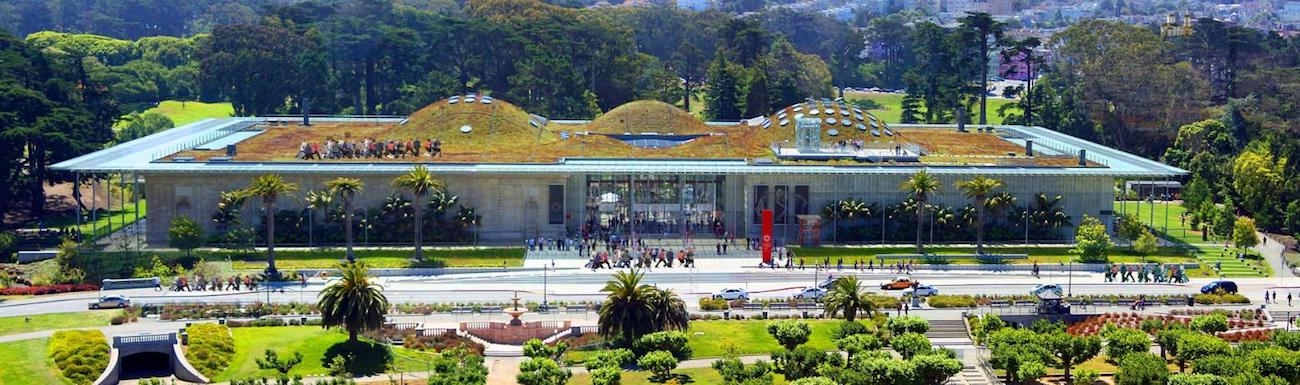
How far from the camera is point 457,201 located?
113000 mm

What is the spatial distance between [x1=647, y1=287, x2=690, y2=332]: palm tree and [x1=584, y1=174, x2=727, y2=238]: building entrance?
31001 millimetres

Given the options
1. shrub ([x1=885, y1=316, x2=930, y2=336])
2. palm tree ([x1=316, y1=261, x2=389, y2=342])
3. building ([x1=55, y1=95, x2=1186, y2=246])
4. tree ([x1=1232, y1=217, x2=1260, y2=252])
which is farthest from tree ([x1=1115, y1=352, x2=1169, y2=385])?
tree ([x1=1232, y1=217, x2=1260, y2=252])

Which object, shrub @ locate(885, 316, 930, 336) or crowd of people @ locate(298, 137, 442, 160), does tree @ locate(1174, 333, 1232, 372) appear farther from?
crowd of people @ locate(298, 137, 442, 160)

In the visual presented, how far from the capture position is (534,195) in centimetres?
11375

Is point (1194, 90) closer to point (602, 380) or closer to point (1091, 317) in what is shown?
point (1091, 317)

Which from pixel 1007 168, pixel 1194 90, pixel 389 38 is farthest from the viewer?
pixel 389 38

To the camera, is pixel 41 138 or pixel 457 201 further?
pixel 41 138

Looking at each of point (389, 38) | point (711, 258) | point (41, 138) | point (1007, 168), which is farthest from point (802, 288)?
point (389, 38)

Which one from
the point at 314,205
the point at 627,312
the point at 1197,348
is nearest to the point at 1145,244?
the point at 1197,348

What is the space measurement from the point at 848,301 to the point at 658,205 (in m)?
33.4

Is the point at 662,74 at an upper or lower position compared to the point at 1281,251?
upper

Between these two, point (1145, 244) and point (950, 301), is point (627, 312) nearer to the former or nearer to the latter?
point (950, 301)

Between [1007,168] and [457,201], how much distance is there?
126 feet

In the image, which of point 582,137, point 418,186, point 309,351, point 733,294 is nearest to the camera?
point 309,351
